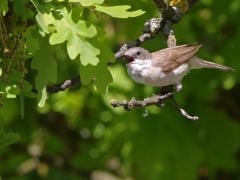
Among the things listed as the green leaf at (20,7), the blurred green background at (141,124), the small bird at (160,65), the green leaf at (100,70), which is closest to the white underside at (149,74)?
the small bird at (160,65)

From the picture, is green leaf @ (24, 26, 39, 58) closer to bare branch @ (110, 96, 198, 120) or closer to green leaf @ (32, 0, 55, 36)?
green leaf @ (32, 0, 55, 36)

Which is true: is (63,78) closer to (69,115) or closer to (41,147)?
(69,115)

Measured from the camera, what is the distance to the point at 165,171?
552 cm

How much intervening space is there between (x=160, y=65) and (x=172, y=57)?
103 millimetres

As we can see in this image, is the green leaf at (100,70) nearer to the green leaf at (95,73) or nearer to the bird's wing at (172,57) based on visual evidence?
the green leaf at (95,73)

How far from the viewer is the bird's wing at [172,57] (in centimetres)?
379

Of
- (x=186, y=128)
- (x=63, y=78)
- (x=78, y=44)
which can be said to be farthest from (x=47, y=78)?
(x=186, y=128)

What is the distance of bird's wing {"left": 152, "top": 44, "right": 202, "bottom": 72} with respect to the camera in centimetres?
379

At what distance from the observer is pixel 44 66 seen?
9.45ft

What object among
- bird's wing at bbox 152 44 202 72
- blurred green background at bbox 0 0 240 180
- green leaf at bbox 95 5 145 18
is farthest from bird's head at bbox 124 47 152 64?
blurred green background at bbox 0 0 240 180

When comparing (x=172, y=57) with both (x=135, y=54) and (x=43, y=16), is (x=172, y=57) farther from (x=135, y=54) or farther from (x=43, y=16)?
(x=43, y=16)

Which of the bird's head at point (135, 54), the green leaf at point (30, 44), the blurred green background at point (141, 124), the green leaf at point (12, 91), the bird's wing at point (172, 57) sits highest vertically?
the green leaf at point (30, 44)

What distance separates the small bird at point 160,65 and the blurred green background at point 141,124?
91cm

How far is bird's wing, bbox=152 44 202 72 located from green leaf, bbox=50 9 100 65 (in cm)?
109
